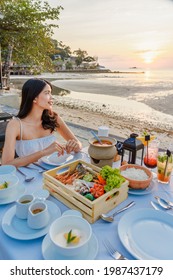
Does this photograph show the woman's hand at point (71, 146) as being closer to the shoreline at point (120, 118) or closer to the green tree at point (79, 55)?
the shoreline at point (120, 118)

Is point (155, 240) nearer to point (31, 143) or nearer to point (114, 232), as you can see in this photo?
point (114, 232)

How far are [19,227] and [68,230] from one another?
246 millimetres

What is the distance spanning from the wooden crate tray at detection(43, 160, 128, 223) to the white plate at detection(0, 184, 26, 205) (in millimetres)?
155

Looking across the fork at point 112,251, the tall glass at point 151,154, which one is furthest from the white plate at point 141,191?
the fork at point 112,251

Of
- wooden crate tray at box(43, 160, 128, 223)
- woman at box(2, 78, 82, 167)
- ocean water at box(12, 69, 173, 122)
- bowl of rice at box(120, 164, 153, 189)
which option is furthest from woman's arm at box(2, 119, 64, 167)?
ocean water at box(12, 69, 173, 122)

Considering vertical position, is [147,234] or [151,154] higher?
[151,154]

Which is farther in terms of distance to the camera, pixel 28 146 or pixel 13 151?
pixel 28 146

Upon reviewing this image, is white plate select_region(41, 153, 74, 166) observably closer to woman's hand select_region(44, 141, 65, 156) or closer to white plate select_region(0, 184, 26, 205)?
woman's hand select_region(44, 141, 65, 156)

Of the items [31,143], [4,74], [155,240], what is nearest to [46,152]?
[31,143]

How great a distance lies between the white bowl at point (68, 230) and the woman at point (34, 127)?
91cm

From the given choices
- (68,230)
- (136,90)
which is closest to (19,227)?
(68,230)

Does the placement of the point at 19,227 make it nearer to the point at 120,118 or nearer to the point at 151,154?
the point at 151,154

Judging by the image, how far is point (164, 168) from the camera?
1.32m
